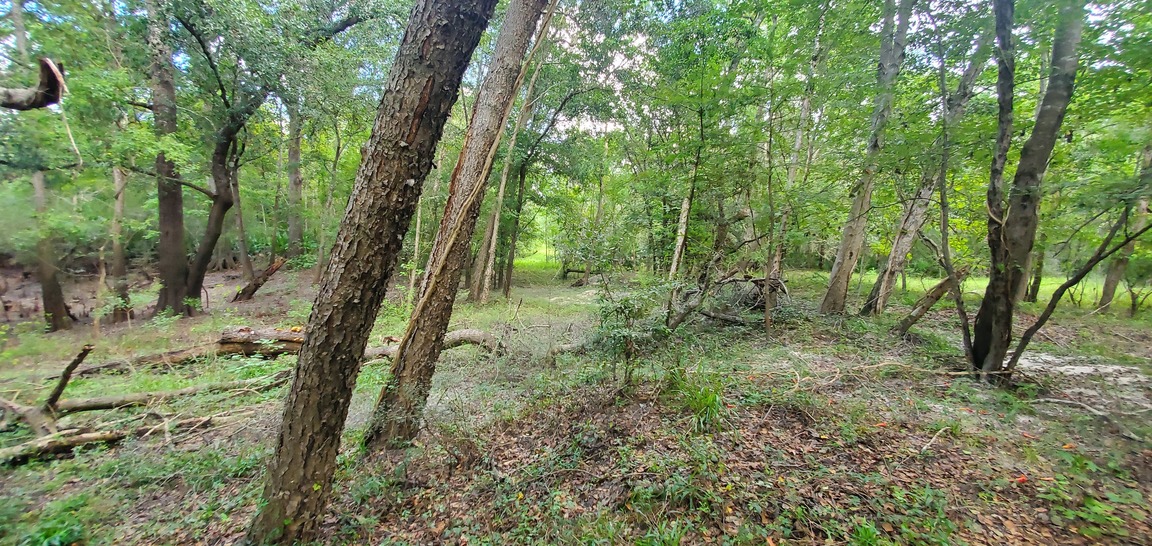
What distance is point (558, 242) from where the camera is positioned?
5.11m

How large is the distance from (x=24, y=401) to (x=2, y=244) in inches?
515

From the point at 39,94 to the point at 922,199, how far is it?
941 centimetres

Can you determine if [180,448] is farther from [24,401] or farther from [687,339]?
[687,339]

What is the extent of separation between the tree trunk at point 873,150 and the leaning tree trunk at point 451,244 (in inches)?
187

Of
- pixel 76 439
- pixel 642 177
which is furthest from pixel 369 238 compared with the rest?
pixel 642 177

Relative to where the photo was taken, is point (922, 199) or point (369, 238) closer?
point (369, 238)

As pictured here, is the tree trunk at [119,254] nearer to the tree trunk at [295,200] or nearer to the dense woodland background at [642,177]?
the dense woodland background at [642,177]

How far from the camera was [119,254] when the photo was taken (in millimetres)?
9922

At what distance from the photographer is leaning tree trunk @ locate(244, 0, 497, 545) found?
2.29m

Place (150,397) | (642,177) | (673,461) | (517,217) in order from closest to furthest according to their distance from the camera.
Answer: (673,461)
(150,397)
(642,177)
(517,217)

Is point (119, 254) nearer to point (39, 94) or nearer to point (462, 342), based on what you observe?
point (462, 342)

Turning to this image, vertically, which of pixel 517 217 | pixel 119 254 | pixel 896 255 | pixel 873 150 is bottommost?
pixel 119 254

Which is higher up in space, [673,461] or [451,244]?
[451,244]

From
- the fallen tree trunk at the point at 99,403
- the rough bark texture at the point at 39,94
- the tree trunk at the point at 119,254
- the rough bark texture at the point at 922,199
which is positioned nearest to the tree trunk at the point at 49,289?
the tree trunk at the point at 119,254
